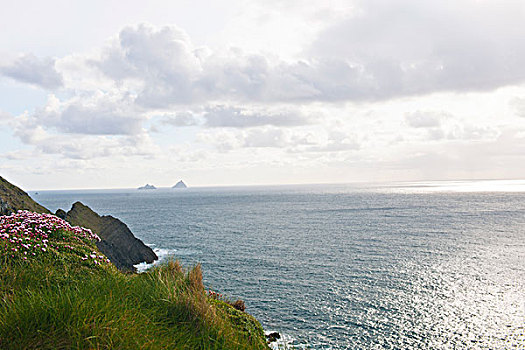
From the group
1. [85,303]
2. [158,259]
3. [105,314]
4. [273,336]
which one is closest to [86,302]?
[85,303]

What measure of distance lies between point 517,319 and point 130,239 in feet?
166

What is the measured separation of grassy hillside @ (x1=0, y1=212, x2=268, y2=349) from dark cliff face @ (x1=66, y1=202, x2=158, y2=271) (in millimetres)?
40030

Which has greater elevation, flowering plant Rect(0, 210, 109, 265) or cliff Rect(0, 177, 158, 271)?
flowering plant Rect(0, 210, 109, 265)

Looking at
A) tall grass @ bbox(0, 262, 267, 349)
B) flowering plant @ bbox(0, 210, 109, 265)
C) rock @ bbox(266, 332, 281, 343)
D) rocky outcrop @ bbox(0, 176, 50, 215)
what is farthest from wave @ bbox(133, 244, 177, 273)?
tall grass @ bbox(0, 262, 267, 349)

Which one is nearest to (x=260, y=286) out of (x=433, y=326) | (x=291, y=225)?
(x=433, y=326)

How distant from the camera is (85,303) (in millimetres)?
6980

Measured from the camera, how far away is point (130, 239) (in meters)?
54.6

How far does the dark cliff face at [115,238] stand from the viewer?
49219mm

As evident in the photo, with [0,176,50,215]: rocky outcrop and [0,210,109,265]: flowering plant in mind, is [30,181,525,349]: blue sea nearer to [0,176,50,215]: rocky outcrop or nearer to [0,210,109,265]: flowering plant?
[0,176,50,215]: rocky outcrop

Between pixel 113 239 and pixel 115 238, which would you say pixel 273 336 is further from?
pixel 115 238

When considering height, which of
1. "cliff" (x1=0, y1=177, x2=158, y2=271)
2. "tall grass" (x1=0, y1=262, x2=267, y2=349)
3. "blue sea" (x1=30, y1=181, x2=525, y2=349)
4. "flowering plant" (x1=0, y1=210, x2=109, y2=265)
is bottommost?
"blue sea" (x1=30, y1=181, x2=525, y2=349)

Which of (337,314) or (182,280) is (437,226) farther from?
(182,280)

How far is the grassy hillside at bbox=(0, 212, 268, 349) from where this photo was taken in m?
6.22

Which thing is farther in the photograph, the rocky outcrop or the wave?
the wave
